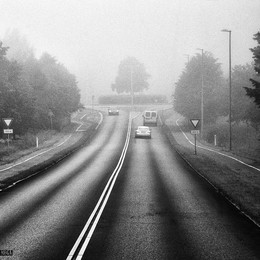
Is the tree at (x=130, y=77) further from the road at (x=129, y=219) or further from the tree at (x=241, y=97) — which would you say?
the road at (x=129, y=219)

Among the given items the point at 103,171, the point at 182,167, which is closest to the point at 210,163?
the point at 182,167

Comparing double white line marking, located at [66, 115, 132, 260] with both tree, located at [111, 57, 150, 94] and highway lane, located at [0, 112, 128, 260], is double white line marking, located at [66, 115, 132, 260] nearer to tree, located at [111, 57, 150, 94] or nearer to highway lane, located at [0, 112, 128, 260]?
highway lane, located at [0, 112, 128, 260]

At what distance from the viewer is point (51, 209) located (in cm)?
1371

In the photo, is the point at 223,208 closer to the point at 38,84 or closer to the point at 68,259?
the point at 68,259

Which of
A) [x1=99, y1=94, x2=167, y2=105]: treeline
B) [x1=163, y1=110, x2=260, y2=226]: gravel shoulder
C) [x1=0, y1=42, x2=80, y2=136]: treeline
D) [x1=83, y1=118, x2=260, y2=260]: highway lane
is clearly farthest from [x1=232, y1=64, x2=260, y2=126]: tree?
[x1=99, y1=94, x2=167, y2=105]: treeline

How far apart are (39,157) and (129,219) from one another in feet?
67.2

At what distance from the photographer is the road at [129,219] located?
376 inches

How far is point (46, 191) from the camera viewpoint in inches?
673

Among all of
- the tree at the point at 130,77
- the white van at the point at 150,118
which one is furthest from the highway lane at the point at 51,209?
the tree at the point at 130,77

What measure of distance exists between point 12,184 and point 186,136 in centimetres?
3588

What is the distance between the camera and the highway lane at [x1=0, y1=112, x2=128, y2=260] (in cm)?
985

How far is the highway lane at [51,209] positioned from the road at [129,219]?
0.07 feet

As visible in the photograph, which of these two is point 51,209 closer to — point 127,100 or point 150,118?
point 150,118

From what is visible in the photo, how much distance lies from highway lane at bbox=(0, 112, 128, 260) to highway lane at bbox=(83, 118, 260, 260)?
787 mm
